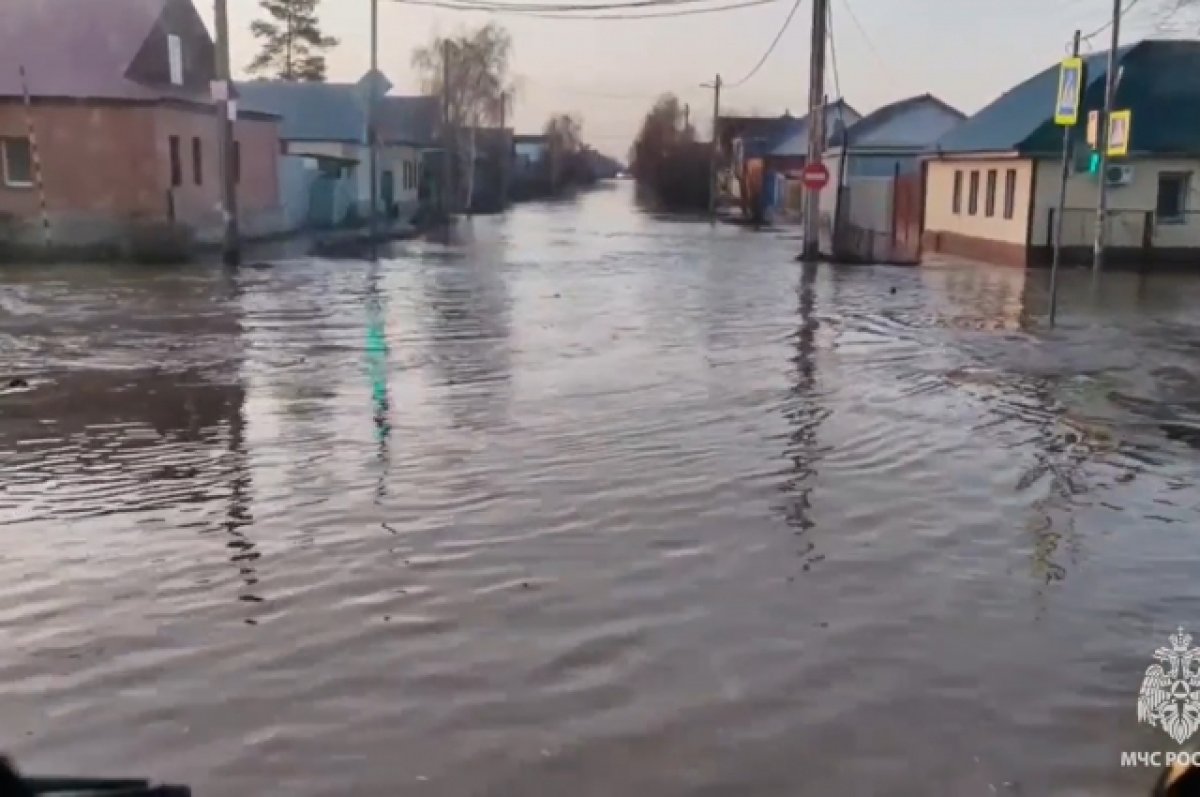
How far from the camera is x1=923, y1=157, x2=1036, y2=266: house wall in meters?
34.6

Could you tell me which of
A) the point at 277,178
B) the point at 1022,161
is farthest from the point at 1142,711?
the point at 277,178

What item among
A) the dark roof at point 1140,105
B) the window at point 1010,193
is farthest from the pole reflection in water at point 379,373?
the window at point 1010,193

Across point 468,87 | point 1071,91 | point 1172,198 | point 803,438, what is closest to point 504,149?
point 468,87

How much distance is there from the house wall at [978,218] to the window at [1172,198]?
134 inches

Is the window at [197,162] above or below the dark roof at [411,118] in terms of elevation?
below

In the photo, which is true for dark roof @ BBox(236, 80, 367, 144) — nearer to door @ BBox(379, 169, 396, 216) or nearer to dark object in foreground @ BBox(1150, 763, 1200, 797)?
door @ BBox(379, 169, 396, 216)

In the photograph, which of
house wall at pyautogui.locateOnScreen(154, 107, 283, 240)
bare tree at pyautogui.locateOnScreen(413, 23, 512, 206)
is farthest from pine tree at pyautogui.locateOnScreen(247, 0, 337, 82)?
house wall at pyautogui.locateOnScreen(154, 107, 283, 240)

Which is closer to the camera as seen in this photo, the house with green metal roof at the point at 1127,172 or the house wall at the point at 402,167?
the house with green metal roof at the point at 1127,172

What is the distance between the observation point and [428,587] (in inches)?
285

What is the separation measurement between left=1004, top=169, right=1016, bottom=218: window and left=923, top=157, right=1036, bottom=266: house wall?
0.55 ft

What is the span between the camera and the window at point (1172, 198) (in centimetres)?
3419

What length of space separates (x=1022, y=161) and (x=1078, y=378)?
21323mm

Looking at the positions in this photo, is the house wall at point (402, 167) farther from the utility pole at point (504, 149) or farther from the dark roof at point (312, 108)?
the utility pole at point (504, 149)

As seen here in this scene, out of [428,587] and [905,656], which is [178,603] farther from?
[905,656]
